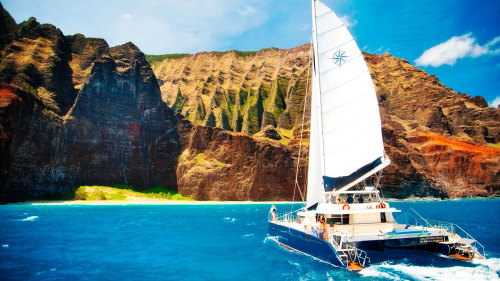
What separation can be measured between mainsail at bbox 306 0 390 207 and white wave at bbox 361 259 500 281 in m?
6.01

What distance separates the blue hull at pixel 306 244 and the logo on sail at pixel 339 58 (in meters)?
12.5

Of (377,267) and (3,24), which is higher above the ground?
(3,24)

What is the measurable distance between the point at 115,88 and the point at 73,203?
39677 mm

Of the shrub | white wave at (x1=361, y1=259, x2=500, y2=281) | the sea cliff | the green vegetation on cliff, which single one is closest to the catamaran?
white wave at (x1=361, y1=259, x2=500, y2=281)

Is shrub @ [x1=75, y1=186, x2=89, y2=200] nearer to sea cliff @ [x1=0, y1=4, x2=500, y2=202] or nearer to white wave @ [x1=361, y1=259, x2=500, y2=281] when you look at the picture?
sea cliff @ [x1=0, y1=4, x2=500, y2=202]

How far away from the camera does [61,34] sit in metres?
106

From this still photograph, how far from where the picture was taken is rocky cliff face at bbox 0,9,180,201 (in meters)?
75.9

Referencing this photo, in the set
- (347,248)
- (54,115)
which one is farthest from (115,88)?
(347,248)

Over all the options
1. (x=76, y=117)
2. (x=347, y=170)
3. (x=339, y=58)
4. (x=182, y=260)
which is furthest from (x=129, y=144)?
(x=347, y=170)

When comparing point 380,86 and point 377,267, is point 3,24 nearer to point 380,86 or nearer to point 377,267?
point 377,267

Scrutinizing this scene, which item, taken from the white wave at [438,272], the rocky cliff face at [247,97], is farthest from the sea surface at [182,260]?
the rocky cliff face at [247,97]

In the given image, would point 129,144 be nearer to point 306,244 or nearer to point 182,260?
point 182,260

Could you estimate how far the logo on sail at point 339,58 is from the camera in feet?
76.7

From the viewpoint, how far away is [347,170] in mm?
22594
